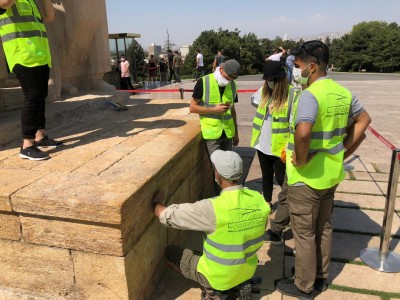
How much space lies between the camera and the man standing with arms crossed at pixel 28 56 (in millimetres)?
3205

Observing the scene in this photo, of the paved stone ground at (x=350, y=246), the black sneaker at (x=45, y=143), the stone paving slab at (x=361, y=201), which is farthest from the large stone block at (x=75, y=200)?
the stone paving slab at (x=361, y=201)

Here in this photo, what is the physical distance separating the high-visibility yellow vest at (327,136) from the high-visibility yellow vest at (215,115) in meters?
1.42

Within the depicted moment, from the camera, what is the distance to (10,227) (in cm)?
254

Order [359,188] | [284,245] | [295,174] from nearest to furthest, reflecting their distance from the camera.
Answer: [295,174] → [284,245] → [359,188]

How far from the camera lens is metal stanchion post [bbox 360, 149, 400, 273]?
307 cm

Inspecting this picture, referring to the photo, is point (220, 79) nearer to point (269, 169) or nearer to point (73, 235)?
point (269, 169)

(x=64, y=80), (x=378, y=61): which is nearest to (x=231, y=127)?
(x=64, y=80)

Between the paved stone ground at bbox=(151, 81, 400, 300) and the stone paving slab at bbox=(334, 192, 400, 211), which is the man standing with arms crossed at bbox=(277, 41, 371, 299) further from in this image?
the stone paving slab at bbox=(334, 192, 400, 211)

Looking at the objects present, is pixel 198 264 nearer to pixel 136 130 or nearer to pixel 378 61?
pixel 136 130

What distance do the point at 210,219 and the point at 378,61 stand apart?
218ft

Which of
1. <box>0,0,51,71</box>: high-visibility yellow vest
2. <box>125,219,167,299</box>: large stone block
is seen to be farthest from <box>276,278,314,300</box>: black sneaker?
<box>0,0,51,71</box>: high-visibility yellow vest

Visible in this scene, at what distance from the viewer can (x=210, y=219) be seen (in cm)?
238

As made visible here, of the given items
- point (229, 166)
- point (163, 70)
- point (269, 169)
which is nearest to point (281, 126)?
point (269, 169)

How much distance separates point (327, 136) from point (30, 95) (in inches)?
105
